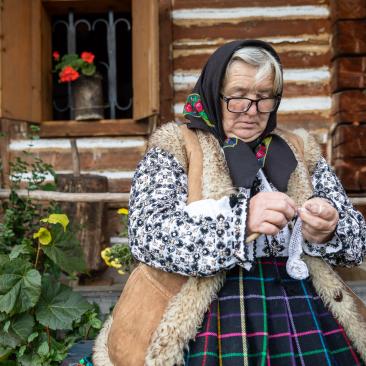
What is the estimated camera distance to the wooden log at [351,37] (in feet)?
15.6

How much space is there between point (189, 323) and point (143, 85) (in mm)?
3249

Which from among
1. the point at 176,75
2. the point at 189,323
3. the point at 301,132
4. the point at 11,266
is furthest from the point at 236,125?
the point at 176,75

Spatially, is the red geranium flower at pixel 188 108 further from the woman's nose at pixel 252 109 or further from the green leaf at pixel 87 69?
the green leaf at pixel 87 69

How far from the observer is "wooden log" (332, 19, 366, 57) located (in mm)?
4766

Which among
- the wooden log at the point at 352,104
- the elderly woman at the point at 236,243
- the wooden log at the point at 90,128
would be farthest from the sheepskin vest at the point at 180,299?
the wooden log at the point at 90,128

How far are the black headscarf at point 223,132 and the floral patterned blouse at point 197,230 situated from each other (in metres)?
0.07

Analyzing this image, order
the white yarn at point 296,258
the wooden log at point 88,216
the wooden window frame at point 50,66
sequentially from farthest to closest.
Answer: the wooden window frame at point 50,66
the wooden log at point 88,216
the white yarn at point 296,258

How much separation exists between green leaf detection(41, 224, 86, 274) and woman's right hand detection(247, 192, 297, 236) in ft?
4.58

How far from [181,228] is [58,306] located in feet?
4.36

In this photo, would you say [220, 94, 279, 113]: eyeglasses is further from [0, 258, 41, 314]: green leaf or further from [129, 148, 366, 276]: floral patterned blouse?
[0, 258, 41, 314]: green leaf

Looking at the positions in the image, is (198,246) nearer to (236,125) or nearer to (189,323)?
(189,323)

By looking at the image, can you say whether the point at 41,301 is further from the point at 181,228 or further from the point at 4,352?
the point at 181,228

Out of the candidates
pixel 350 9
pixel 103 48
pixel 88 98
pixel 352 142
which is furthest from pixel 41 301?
pixel 103 48

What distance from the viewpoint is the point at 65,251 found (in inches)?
116
